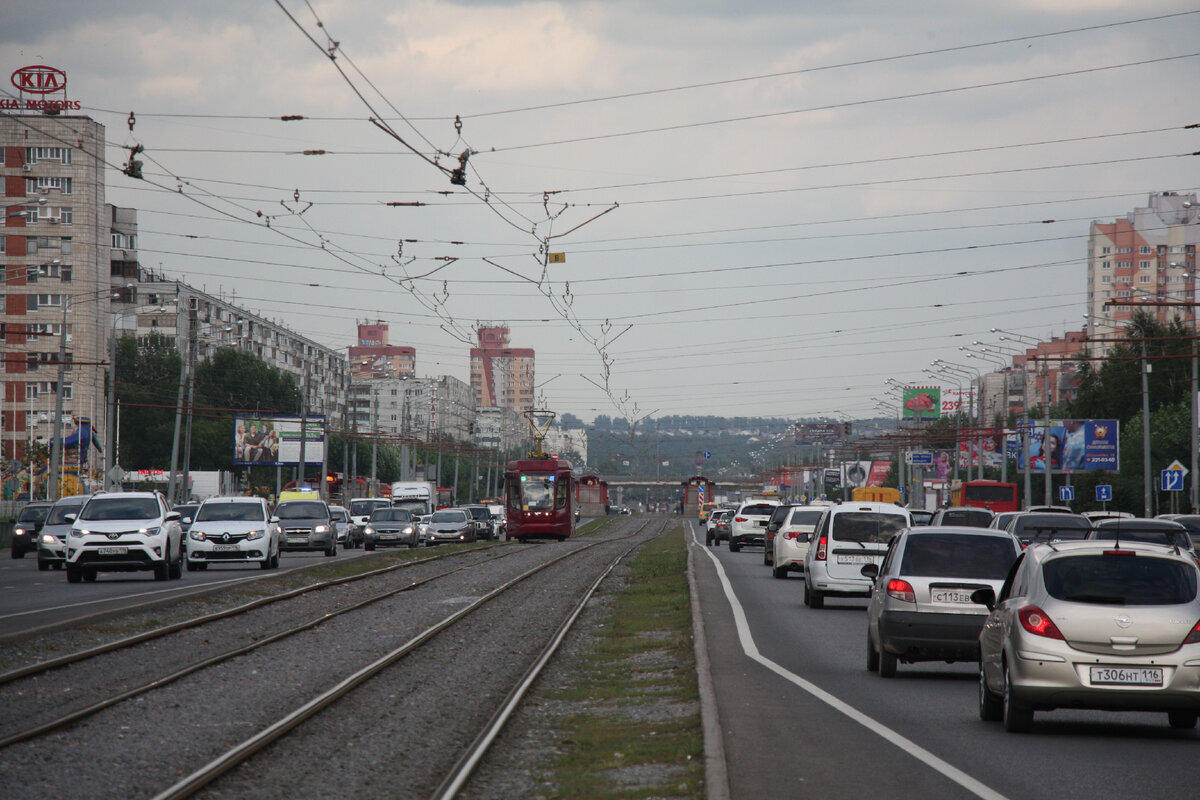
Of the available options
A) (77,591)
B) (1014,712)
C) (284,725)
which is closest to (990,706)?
(1014,712)

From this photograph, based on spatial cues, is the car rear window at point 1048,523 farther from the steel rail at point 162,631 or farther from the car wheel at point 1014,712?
the car wheel at point 1014,712

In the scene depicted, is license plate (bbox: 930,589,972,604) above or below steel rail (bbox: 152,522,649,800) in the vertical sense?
above

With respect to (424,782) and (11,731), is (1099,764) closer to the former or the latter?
(424,782)

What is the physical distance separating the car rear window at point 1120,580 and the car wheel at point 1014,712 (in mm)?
742

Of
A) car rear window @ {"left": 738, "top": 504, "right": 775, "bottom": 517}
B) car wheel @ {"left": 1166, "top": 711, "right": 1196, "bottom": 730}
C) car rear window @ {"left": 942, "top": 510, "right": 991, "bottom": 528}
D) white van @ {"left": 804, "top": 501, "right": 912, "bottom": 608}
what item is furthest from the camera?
car rear window @ {"left": 738, "top": 504, "right": 775, "bottom": 517}

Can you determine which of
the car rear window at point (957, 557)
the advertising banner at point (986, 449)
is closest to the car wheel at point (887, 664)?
the car rear window at point (957, 557)

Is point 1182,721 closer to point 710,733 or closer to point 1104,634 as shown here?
point 1104,634

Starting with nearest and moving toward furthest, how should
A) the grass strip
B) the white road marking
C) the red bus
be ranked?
the white road marking
the grass strip
the red bus

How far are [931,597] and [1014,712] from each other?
4.08 metres

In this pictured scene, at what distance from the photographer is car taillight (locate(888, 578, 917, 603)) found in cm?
1505

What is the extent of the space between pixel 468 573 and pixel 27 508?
18865mm

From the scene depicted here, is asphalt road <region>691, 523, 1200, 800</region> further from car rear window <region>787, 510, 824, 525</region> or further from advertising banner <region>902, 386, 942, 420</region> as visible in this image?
advertising banner <region>902, 386, 942, 420</region>

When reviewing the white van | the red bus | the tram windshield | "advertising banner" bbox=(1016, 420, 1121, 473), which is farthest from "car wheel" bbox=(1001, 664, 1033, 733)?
"advertising banner" bbox=(1016, 420, 1121, 473)

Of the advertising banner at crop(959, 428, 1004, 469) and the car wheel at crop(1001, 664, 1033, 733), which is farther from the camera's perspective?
the advertising banner at crop(959, 428, 1004, 469)
